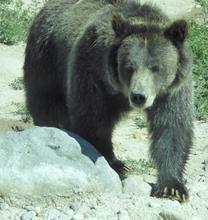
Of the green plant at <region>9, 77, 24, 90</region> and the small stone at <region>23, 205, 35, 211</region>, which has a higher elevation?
the small stone at <region>23, 205, 35, 211</region>

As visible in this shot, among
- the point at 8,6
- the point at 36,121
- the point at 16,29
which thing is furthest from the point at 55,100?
the point at 8,6

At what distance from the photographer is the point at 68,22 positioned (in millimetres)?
8031

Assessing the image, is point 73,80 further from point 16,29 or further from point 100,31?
point 16,29

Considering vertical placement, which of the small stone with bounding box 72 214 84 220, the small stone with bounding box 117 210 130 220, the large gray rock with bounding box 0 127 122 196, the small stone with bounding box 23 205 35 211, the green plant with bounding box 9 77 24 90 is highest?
the large gray rock with bounding box 0 127 122 196

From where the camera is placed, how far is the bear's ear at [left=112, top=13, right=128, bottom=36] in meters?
6.68

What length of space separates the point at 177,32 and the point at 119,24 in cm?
52

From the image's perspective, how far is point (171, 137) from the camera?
6.95 m

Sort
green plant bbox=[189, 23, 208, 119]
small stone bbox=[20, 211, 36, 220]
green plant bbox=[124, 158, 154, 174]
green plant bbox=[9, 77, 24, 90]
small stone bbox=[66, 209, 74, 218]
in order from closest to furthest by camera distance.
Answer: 1. small stone bbox=[20, 211, 36, 220]
2. small stone bbox=[66, 209, 74, 218]
3. green plant bbox=[124, 158, 154, 174]
4. green plant bbox=[189, 23, 208, 119]
5. green plant bbox=[9, 77, 24, 90]

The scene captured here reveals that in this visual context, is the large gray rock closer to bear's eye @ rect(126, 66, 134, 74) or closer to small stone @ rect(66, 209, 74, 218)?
small stone @ rect(66, 209, 74, 218)

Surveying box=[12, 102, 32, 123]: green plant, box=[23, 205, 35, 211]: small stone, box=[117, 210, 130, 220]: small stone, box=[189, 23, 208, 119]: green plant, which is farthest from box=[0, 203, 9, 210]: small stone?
box=[189, 23, 208, 119]: green plant

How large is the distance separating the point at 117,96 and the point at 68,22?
1.42m

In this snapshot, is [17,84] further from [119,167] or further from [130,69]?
[130,69]

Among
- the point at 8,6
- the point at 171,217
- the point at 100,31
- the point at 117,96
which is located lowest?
the point at 8,6

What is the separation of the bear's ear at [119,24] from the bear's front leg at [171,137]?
70cm
